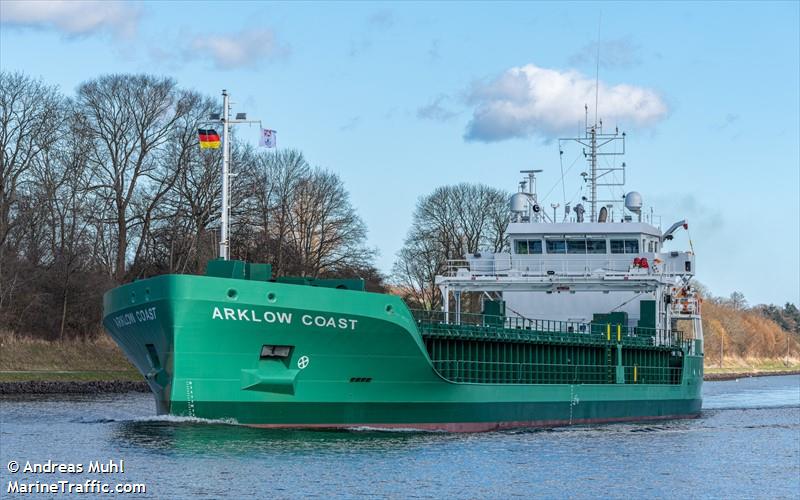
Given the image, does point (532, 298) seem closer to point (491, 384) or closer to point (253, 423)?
point (491, 384)

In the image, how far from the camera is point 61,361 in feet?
185

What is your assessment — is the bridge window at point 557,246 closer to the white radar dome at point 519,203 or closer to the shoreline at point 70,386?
the white radar dome at point 519,203

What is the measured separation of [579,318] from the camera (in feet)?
152

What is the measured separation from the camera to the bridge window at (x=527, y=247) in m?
46.1

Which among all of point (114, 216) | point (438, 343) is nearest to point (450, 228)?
point (114, 216)

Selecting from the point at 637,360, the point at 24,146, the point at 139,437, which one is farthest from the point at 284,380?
the point at 24,146

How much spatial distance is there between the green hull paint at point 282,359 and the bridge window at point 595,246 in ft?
43.0

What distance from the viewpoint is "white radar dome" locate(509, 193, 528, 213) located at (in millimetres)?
47406

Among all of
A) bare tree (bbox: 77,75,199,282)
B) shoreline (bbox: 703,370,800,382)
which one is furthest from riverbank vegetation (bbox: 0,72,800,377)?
shoreline (bbox: 703,370,800,382)

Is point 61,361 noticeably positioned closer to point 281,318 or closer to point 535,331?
point 535,331

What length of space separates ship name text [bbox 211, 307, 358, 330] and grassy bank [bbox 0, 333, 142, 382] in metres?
23.7

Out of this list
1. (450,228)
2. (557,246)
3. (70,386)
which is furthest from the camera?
(450,228)

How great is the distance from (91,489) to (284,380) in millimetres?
8225

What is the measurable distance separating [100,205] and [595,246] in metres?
28.4
